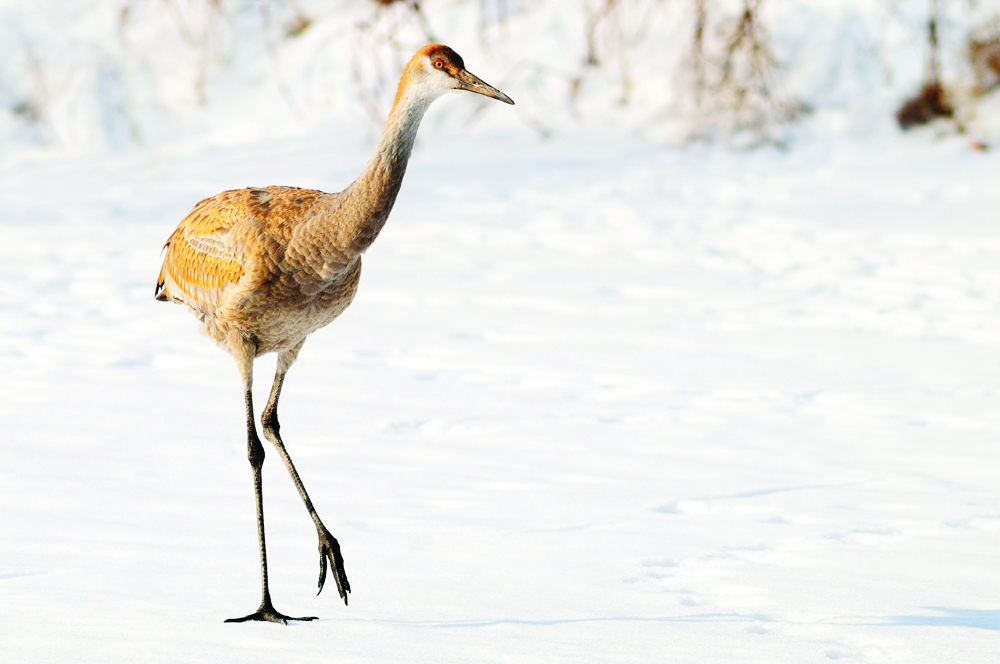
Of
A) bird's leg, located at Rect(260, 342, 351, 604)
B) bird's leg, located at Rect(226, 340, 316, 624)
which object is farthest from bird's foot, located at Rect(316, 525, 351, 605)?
bird's leg, located at Rect(226, 340, 316, 624)

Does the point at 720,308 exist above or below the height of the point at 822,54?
below

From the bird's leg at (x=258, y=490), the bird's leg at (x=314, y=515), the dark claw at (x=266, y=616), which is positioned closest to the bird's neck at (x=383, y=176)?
the bird's leg at (x=258, y=490)

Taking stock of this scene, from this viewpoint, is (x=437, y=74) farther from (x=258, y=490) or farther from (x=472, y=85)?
(x=258, y=490)

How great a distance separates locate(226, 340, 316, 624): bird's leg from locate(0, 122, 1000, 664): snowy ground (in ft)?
0.21

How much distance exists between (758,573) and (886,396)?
265cm

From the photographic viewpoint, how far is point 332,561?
144 inches

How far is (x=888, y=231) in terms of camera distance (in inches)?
Answer: 389

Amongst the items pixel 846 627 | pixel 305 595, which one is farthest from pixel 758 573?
pixel 305 595

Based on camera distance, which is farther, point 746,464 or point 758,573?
point 746,464

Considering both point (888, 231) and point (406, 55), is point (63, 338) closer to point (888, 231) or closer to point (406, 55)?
point (888, 231)

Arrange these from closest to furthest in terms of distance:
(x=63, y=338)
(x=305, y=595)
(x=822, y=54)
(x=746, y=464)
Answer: (x=305, y=595), (x=746, y=464), (x=63, y=338), (x=822, y=54)

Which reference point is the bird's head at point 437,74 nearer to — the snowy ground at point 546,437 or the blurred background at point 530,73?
the snowy ground at point 546,437

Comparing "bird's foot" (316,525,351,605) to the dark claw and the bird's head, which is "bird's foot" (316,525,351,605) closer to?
the dark claw

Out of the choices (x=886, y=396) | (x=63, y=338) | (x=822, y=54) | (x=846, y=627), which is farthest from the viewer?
(x=822, y=54)
